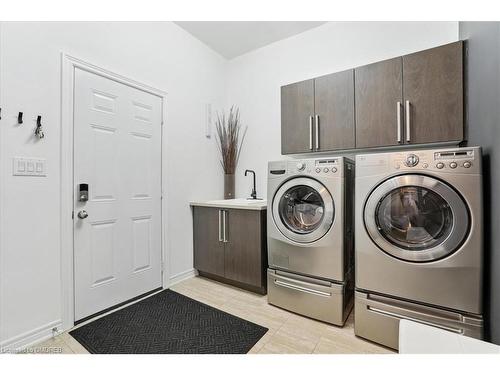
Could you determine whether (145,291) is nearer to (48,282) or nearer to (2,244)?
(48,282)

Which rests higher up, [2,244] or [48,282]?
[2,244]

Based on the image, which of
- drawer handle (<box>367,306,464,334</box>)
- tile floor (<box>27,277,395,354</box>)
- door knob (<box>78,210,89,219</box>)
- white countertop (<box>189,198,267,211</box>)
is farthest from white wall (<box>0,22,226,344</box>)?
drawer handle (<box>367,306,464,334</box>)

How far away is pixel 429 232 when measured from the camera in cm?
145

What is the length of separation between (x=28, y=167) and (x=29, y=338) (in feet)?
3.59

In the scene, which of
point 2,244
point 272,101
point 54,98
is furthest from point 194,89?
point 2,244

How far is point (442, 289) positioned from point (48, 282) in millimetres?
2511

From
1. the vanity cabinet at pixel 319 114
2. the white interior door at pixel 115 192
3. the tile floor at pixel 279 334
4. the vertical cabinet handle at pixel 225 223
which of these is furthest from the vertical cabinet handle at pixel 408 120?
the white interior door at pixel 115 192

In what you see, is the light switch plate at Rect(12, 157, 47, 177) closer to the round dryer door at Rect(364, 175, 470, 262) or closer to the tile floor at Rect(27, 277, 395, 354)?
the tile floor at Rect(27, 277, 395, 354)

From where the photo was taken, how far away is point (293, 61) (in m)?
2.72

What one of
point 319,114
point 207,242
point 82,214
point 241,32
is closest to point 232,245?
point 207,242

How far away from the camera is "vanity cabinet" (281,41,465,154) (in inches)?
67.4

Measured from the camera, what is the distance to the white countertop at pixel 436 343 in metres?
0.80

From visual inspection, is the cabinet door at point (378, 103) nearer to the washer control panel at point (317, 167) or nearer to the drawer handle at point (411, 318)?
the washer control panel at point (317, 167)
